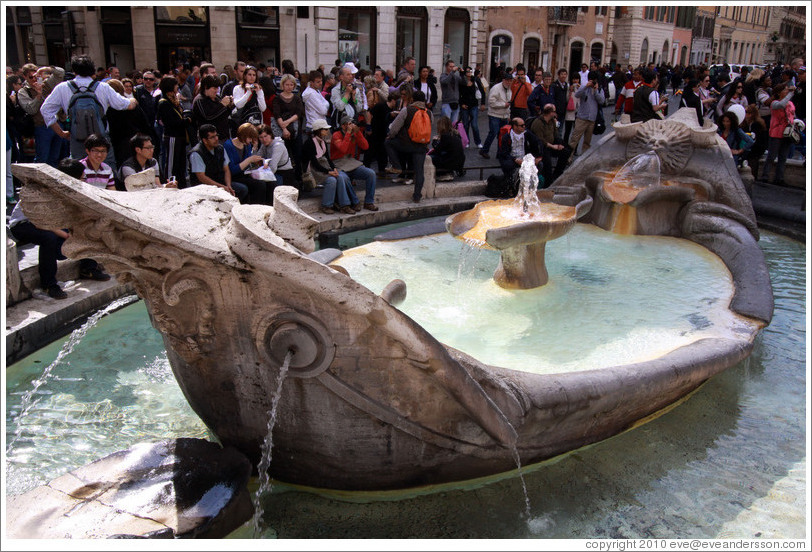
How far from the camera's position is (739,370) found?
517 cm

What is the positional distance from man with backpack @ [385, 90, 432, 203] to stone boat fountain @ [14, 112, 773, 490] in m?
6.29

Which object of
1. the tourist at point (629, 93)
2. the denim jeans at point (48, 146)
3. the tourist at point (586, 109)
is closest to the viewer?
the denim jeans at point (48, 146)

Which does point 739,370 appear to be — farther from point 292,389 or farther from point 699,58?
point 699,58

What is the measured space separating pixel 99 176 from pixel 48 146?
2931 millimetres

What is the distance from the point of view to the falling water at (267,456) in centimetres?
Answer: 307

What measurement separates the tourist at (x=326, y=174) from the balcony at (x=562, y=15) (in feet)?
90.6

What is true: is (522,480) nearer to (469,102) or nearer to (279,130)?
(279,130)

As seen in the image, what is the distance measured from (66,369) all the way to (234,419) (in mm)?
2165

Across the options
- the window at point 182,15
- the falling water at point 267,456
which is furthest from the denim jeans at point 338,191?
the window at point 182,15

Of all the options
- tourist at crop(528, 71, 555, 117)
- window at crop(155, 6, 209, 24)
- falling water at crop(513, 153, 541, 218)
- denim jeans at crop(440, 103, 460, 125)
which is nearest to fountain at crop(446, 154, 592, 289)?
falling water at crop(513, 153, 541, 218)

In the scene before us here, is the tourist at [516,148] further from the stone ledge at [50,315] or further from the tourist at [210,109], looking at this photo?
the stone ledge at [50,315]

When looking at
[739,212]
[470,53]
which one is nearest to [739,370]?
[739,212]

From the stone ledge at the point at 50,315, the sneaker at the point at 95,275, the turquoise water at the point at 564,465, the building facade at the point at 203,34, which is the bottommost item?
the turquoise water at the point at 564,465

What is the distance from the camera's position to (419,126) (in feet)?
31.4
